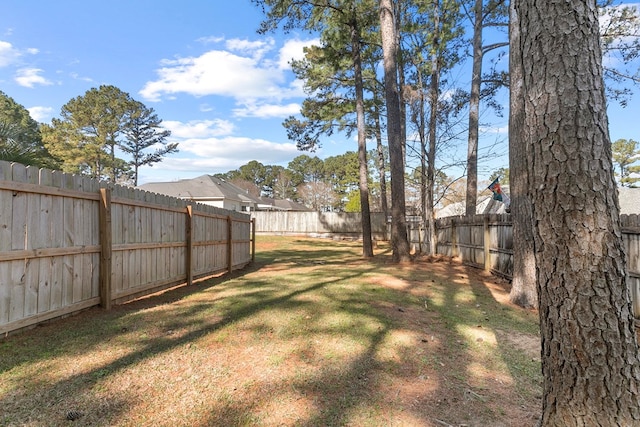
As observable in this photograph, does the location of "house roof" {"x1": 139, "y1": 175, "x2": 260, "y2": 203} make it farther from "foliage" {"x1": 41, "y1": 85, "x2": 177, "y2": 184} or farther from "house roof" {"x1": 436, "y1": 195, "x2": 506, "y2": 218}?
"house roof" {"x1": 436, "y1": 195, "x2": 506, "y2": 218}

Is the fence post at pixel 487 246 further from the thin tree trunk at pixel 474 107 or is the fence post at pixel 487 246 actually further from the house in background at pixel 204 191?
the house in background at pixel 204 191

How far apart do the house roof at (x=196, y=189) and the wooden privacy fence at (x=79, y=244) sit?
21.9 metres

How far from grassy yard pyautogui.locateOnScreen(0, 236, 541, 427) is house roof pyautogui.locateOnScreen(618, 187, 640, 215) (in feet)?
53.4

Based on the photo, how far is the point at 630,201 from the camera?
16453mm

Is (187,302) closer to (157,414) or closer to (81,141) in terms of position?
(157,414)

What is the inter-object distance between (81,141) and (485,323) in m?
31.2

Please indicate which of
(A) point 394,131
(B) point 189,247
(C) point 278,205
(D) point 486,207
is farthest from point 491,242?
(C) point 278,205

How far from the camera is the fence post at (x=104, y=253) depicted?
4.14 m

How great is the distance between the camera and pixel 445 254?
11047mm

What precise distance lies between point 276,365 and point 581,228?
7.75 feet

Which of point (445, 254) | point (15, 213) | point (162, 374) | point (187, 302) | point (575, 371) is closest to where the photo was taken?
point (575, 371)

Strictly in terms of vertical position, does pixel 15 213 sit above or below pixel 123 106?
below

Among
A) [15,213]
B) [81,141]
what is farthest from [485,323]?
[81,141]

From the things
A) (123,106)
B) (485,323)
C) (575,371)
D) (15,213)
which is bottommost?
(485,323)
